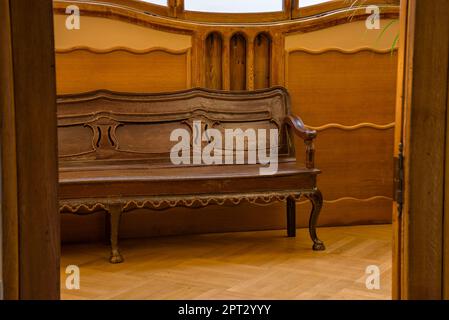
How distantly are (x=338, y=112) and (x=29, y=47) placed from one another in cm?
345

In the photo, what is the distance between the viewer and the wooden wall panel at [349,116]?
4426mm

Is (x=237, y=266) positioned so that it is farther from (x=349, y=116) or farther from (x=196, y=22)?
(x=196, y=22)

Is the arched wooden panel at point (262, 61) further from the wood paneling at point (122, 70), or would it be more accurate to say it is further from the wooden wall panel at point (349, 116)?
the wood paneling at point (122, 70)

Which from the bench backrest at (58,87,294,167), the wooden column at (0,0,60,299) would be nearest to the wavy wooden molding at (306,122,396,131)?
the bench backrest at (58,87,294,167)

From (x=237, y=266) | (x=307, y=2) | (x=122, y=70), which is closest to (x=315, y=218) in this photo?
(x=237, y=266)

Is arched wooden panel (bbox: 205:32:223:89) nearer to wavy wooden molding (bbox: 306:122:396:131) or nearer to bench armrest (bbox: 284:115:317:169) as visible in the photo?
bench armrest (bbox: 284:115:317:169)

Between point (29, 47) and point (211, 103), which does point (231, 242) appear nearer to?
point (211, 103)

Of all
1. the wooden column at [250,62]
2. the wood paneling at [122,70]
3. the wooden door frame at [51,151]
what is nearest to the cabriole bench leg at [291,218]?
the wooden column at [250,62]

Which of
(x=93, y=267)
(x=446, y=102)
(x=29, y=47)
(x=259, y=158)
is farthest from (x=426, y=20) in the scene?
(x=259, y=158)

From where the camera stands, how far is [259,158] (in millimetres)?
4078

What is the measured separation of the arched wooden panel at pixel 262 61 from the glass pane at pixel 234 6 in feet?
0.74

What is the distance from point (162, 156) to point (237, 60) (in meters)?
0.86

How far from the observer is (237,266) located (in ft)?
11.4

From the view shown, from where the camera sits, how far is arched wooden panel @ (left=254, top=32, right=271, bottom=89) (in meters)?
4.41
